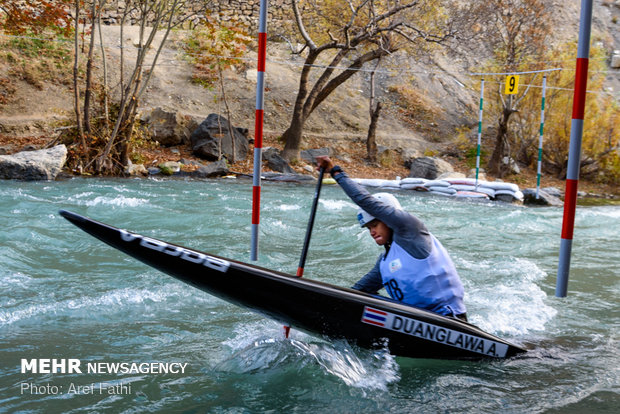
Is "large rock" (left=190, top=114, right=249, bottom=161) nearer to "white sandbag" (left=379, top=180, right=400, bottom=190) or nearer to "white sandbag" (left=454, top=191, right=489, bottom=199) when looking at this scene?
"white sandbag" (left=379, top=180, right=400, bottom=190)

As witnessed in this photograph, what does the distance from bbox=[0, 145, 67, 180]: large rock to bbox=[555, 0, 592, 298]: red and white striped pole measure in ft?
30.0

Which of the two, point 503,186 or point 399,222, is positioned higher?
point 399,222

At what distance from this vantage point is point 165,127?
14.5 m

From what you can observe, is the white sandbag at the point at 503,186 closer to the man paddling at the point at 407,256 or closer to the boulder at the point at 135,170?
the boulder at the point at 135,170

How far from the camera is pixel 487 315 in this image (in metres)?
4.84

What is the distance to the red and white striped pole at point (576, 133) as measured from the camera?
3.58 m

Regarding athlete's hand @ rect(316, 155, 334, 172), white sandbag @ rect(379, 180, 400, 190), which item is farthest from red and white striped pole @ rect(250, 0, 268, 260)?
white sandbag @ rect(379, 180, 400, 190)

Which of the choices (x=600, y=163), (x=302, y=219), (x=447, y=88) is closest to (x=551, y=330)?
(x=302, y=219)

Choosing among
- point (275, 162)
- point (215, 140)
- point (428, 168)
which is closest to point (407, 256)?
point (275, 162)

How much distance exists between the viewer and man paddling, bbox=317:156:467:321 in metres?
3.28

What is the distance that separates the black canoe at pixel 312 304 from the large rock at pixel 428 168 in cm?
1117

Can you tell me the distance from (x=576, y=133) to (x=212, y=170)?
994cm

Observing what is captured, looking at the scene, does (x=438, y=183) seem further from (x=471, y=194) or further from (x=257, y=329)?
(x=257, y=329)

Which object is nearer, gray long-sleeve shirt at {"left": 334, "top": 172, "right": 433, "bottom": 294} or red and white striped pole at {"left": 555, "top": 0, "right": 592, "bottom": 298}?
gray long-sleeve shirt at {"left": 334, "top": 172, "right": 433, "bottom": 294}
